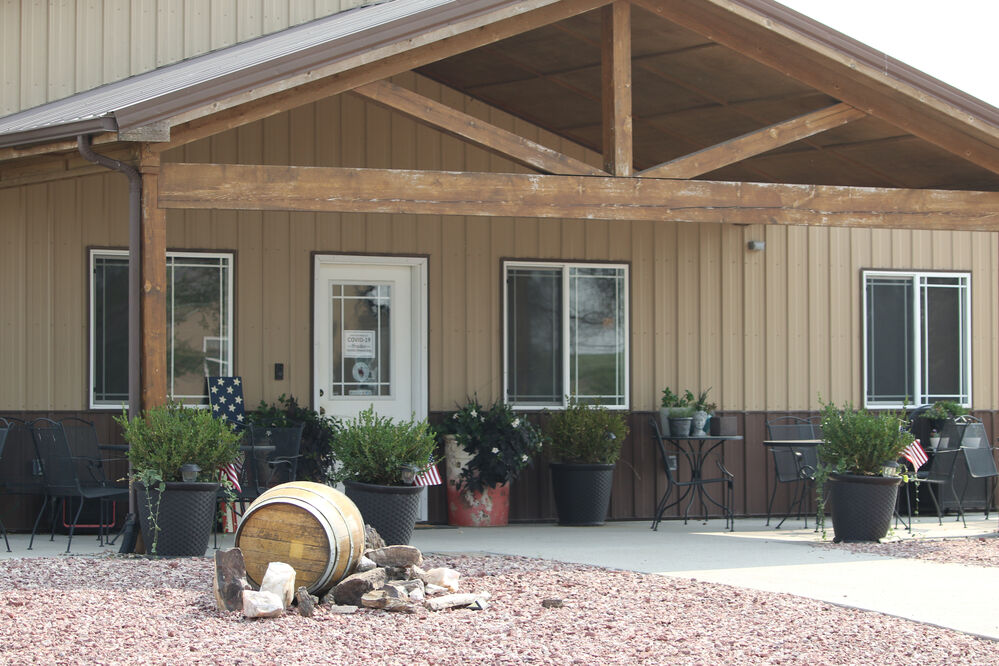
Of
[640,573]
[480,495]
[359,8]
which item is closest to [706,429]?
[480,495]

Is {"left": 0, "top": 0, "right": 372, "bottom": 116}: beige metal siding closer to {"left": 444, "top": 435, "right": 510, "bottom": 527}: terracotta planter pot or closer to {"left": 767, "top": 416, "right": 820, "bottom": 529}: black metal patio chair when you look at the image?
{"left": 444, "top": 435, "right": 510, "bottom": 527}: terracotta planter pot

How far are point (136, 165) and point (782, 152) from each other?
5535mm

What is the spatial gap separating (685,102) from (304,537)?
5355 mm

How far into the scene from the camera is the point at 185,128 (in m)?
7.51

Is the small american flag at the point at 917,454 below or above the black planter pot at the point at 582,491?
above

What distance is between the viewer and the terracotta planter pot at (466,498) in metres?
10.1

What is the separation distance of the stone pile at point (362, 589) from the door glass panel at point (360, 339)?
12.4 ft

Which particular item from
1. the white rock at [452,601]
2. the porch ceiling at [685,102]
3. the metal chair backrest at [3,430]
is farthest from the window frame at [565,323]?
the white rock at [452,601]

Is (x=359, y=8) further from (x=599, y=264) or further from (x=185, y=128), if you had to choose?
(x=185, y=128)

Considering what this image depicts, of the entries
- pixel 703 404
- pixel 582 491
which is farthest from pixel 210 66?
pixel 703 404

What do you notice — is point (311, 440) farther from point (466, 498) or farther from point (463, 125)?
point (463, 125)

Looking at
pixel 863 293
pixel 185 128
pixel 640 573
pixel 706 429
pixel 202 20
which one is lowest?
pixel 640 573

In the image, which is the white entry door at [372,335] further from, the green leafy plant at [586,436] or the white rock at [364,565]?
the white rock at [364,565]

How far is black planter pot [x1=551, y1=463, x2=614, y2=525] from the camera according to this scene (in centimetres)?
1016
